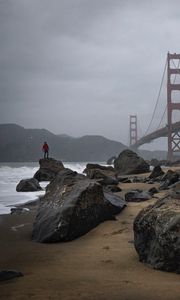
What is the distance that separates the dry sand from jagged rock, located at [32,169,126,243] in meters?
0.13

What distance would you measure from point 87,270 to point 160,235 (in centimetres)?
70

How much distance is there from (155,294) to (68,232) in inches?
93.5

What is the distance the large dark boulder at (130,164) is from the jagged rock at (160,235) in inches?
580

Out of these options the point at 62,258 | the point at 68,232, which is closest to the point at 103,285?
the point at 62,258

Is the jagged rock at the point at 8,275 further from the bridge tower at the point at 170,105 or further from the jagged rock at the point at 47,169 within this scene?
the bridge tower at the point at 170,105

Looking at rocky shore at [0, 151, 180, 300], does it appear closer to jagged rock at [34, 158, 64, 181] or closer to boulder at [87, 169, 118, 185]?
boulder at [87, 169, 118, 185]

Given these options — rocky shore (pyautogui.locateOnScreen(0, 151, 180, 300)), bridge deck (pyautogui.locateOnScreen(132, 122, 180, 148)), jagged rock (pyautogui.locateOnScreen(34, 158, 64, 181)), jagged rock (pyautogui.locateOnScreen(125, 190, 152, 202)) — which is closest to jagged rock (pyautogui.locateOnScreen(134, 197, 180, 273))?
rocky shore (pyautogui.locateOnScreen(0, 151, 180, 300))

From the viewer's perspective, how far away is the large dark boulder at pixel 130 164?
19.2 meters

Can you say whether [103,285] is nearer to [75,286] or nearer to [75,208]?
[75,286]

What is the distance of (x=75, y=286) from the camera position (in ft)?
10.9

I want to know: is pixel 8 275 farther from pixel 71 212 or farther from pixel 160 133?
pixel 160 133

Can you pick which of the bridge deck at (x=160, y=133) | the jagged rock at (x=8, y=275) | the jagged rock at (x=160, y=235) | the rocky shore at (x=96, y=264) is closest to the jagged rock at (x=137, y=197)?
the rocky shore at (x=96, y=264)

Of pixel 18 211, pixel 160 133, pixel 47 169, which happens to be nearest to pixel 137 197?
pixel 18 211

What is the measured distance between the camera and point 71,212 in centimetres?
538
